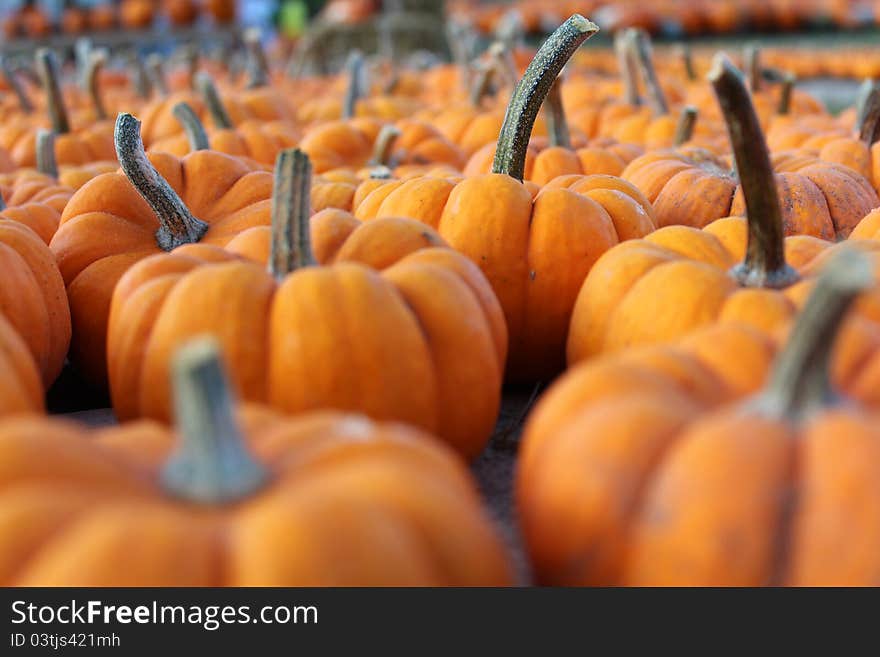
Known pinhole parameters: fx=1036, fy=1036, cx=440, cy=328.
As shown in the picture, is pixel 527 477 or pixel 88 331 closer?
pixel 527 477

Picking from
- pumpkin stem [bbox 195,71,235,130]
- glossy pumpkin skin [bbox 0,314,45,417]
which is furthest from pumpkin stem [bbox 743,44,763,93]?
glossy pumpkin skin [bbox 0,314,45,417]

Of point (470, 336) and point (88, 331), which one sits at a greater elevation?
point (470, 336)

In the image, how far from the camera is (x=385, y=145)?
3055mm

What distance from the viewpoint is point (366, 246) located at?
5.55ft

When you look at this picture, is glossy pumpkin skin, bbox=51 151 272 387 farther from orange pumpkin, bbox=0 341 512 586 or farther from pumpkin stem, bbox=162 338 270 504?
pumpkin stem, bbox=162 338 270 504

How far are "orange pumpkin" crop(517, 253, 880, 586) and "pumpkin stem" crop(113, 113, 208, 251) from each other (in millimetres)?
1150

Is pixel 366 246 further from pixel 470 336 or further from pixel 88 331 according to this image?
pixel 88 331

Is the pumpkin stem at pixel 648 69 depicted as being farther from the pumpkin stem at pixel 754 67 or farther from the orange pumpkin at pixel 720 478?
the orange pumpkin at pixel 720 478

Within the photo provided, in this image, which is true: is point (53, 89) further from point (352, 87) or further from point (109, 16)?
point (109, 16)

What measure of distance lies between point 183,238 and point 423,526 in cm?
130

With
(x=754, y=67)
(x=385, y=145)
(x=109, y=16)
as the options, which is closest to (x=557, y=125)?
(x=385, y=145)

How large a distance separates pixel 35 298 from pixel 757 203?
1248 mm

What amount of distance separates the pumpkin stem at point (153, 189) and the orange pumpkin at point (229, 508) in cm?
99
